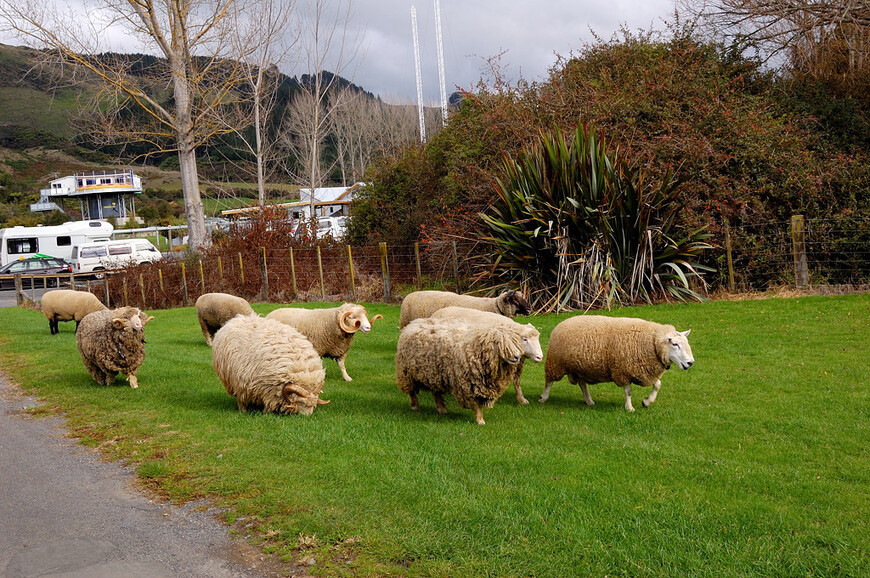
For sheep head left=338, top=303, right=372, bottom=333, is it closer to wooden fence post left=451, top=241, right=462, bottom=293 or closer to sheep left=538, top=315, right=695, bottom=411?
sheep left=538, top=315, right=695, bottom=411

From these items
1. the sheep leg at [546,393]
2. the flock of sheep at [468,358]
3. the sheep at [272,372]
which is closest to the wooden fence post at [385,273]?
the flock of sheep at [468,358]

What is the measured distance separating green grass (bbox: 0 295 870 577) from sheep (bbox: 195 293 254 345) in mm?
3173

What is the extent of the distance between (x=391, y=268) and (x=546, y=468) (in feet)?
50.9

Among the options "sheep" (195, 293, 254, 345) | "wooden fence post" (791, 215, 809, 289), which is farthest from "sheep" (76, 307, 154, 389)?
"wooden fence post" (791, 215, 809, 289)

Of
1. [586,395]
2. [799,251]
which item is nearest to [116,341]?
[586,395]

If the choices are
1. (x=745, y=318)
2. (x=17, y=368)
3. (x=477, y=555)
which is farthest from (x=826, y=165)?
(x=17, y=368)

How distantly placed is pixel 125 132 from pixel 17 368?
43.8 ft

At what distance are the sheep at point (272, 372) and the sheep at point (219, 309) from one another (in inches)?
210

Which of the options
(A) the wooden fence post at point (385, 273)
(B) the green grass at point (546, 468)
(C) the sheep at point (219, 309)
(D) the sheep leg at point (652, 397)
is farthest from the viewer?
(A) the wooden fence post at point (385, 273)

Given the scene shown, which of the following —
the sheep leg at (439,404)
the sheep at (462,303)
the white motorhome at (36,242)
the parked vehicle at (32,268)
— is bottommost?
the sheep leg at (439,404)

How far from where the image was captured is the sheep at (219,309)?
1390 cm

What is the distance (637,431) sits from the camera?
7160mm

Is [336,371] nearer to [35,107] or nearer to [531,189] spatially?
[531,189]

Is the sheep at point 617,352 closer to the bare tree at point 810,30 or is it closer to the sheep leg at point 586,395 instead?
the sheep leg at point 586,395
